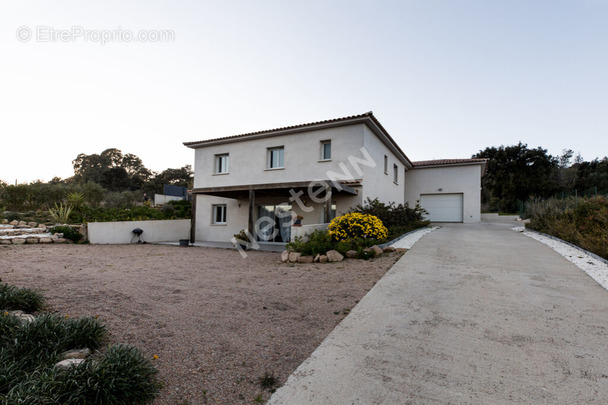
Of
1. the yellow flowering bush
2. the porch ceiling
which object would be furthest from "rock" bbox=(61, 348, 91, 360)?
the porch ceiling

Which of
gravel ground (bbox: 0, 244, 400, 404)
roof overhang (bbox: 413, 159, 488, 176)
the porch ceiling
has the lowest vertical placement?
gravel ground (bbox: 0, 244, 400, 404)

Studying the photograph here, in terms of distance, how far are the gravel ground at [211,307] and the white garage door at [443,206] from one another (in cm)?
1325

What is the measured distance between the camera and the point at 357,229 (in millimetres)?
9047

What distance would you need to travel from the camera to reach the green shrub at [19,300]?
3477mm

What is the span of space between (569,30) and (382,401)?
14.2 m

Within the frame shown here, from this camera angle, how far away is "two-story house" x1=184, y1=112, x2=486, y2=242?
11.6 m

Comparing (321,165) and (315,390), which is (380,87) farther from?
(315,390)

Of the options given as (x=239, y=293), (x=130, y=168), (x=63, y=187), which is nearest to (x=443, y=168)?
(x=239, y=293)

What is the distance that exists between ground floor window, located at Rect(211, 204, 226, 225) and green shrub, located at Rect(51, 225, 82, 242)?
5.83 m

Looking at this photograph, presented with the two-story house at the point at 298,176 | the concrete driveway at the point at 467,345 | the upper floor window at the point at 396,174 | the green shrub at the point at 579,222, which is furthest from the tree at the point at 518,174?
the concrete driveway at the point at 467,345

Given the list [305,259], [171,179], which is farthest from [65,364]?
[171,179]

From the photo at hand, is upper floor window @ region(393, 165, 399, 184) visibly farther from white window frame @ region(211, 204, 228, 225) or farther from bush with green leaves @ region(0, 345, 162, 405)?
bush with green leaves @ region(0, 345, 162, 405)

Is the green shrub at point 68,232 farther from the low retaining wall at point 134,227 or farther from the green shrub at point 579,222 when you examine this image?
the green shrub at point 579,222

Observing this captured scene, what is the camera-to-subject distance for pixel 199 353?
2904 millimetres
